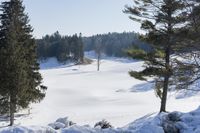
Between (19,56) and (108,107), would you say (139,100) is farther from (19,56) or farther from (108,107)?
(19,56)

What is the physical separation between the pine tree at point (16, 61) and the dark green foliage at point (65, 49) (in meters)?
92.4

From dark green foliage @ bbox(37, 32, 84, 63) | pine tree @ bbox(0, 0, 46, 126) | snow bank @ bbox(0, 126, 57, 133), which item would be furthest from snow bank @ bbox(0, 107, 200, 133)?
dark green foliage @ bbox(37, 32, 84, 63)

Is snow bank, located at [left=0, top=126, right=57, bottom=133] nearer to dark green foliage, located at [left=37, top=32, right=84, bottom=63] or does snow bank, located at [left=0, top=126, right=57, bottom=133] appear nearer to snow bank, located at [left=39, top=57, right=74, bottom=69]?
snow bank, located at [left=39, top=57, right=74, bottom=69]

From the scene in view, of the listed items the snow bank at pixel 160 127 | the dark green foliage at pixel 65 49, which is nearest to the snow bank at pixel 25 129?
the snow bank at pixel 160 127

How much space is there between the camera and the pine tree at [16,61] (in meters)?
30.3

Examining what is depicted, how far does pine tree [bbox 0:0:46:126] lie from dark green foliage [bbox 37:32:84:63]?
92.4 meters

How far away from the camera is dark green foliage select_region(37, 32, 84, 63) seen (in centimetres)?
12862

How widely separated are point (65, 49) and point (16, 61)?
10023cm

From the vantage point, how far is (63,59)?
128875mm

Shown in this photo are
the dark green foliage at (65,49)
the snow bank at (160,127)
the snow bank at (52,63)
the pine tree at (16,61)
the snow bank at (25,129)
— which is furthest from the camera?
the dark green foliage at (65,49)

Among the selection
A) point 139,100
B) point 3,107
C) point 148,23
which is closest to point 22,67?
point 3,107

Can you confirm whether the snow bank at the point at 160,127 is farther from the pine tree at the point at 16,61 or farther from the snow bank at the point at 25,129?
the pine tree at the point at 16,61

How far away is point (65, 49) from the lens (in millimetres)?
130375

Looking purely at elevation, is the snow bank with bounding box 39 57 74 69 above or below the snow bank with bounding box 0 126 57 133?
below
